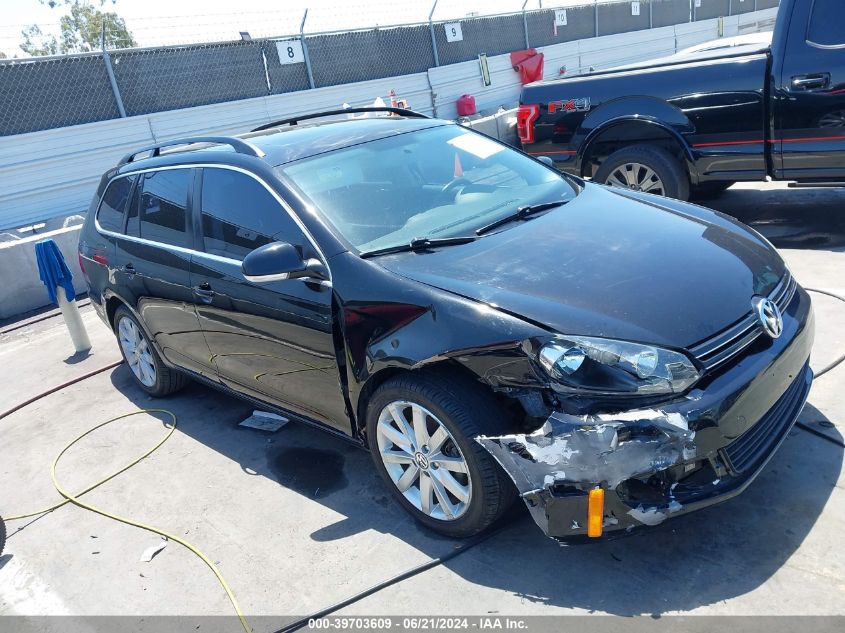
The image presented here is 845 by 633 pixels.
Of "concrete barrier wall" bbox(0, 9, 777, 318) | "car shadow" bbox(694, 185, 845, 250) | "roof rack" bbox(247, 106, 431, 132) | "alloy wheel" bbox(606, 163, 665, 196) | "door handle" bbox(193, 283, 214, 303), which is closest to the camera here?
"door handle" bbox(193, 283, 214, 303)

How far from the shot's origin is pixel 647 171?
691cm

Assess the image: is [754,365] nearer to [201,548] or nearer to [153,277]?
[201,548]

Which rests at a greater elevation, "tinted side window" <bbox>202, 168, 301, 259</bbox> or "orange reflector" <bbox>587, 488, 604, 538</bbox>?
"tinted side window" <bbox>202, 168, 301, 259</bbox>

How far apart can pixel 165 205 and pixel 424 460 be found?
2573 mm

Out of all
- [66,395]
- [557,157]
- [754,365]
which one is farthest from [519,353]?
[557,157]

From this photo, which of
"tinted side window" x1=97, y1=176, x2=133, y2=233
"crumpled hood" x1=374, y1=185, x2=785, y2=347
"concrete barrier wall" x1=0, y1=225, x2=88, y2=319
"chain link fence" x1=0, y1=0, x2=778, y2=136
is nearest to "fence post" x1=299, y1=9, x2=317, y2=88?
"chain link fence" x1=0, y1=0, x2=778, y2=136

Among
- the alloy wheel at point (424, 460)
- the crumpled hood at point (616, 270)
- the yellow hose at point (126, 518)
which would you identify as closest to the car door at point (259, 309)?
the alloy wheel at point (424, 460)

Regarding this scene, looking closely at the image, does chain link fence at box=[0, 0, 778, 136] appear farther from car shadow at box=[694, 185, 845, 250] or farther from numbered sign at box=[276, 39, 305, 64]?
car shadow at box=[694, 185, 845, 250]

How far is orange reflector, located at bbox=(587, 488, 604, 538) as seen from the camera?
2.61 m

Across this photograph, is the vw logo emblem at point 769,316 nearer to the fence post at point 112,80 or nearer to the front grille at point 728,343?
the front grille at point 728,343

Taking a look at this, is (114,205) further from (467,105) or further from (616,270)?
(467,105)

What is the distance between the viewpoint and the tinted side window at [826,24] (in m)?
5.84

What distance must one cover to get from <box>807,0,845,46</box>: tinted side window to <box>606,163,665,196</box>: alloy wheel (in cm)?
166

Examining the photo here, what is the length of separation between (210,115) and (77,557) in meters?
11.3
